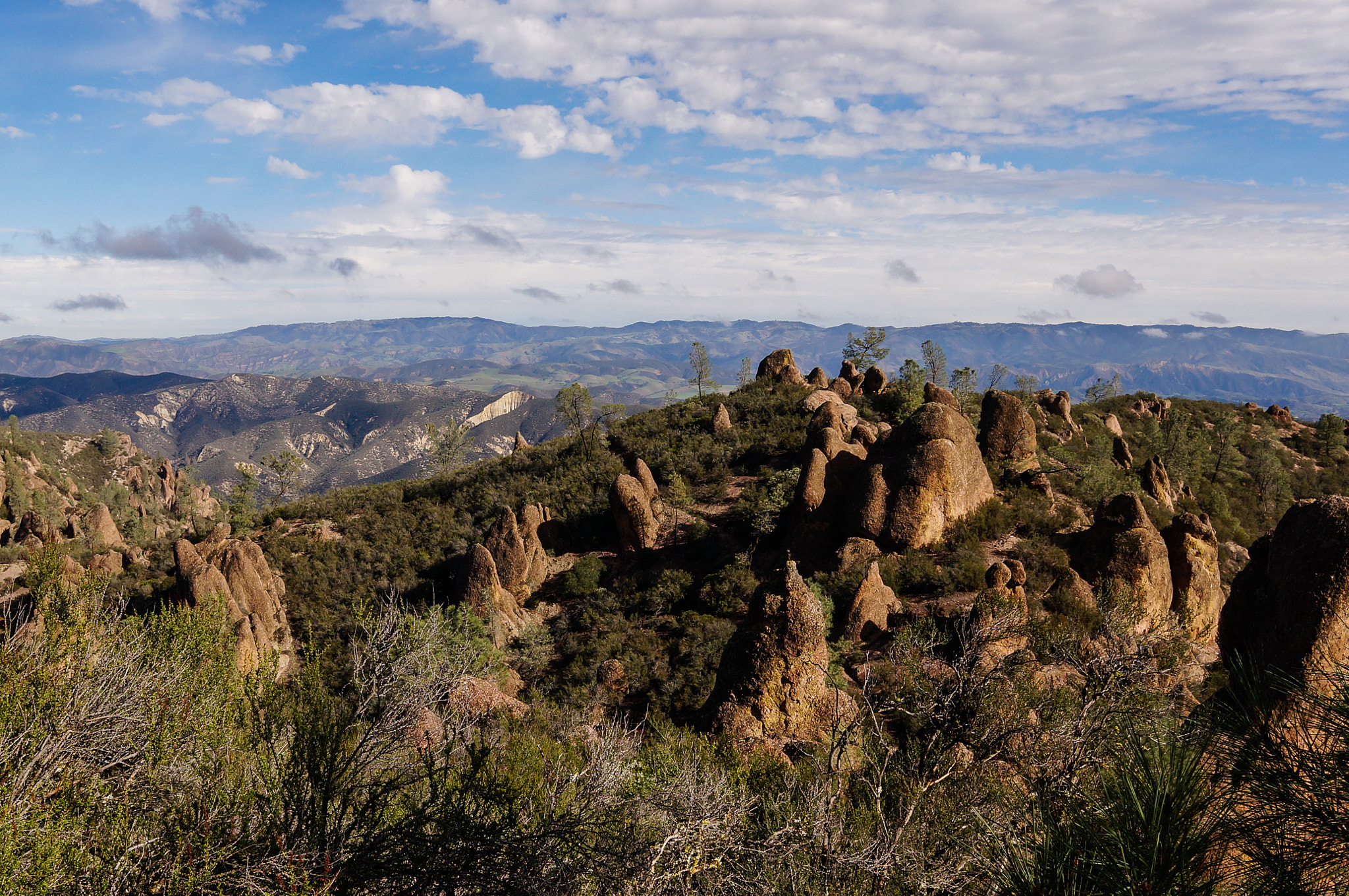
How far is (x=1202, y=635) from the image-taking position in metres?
23.4

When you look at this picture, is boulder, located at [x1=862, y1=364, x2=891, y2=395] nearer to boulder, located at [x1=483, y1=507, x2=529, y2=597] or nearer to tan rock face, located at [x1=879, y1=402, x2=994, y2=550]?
tan rock face, located at [x1=879, y1=402, x2=994, y2=550]

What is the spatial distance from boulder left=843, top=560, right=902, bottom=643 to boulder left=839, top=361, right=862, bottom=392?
3485cm

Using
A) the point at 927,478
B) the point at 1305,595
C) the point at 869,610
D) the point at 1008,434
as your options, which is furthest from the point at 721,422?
the point at 1305,595

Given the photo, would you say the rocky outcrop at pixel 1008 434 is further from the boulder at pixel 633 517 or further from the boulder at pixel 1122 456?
the boulder at pixel 633 517

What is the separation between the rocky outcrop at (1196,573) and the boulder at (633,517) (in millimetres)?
23811

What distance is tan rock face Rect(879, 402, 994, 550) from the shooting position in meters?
28.7

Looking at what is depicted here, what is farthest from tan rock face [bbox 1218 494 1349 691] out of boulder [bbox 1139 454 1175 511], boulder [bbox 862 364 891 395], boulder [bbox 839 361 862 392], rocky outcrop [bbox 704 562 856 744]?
boulder [bbox 839 361 862 392]

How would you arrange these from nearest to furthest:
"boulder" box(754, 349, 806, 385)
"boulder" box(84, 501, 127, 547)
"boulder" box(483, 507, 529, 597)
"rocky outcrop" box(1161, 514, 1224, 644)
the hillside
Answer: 1. the hillside
2. "rocky outcrop" box(1161, 514, 1224, 644)
3. "boulder" box(483, 507, 529, 597)
4. "boulder" box(84, 501, 127, 547)
5. "boulder" box(754, 349, 806, 385)

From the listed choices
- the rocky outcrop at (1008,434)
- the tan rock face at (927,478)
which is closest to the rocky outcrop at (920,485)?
the tan rock face at (927,478)

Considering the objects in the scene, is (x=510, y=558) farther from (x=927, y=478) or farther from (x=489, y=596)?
(x=927, y=478)

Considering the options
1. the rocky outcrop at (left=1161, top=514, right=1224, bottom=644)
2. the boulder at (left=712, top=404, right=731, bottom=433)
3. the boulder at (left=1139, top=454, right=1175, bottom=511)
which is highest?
the boulder at (left=712, top=404, right=731, bottom=433)

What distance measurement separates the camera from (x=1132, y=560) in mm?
23391

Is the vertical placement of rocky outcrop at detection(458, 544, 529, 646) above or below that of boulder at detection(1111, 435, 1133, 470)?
below

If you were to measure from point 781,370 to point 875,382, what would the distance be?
30.6 feet
